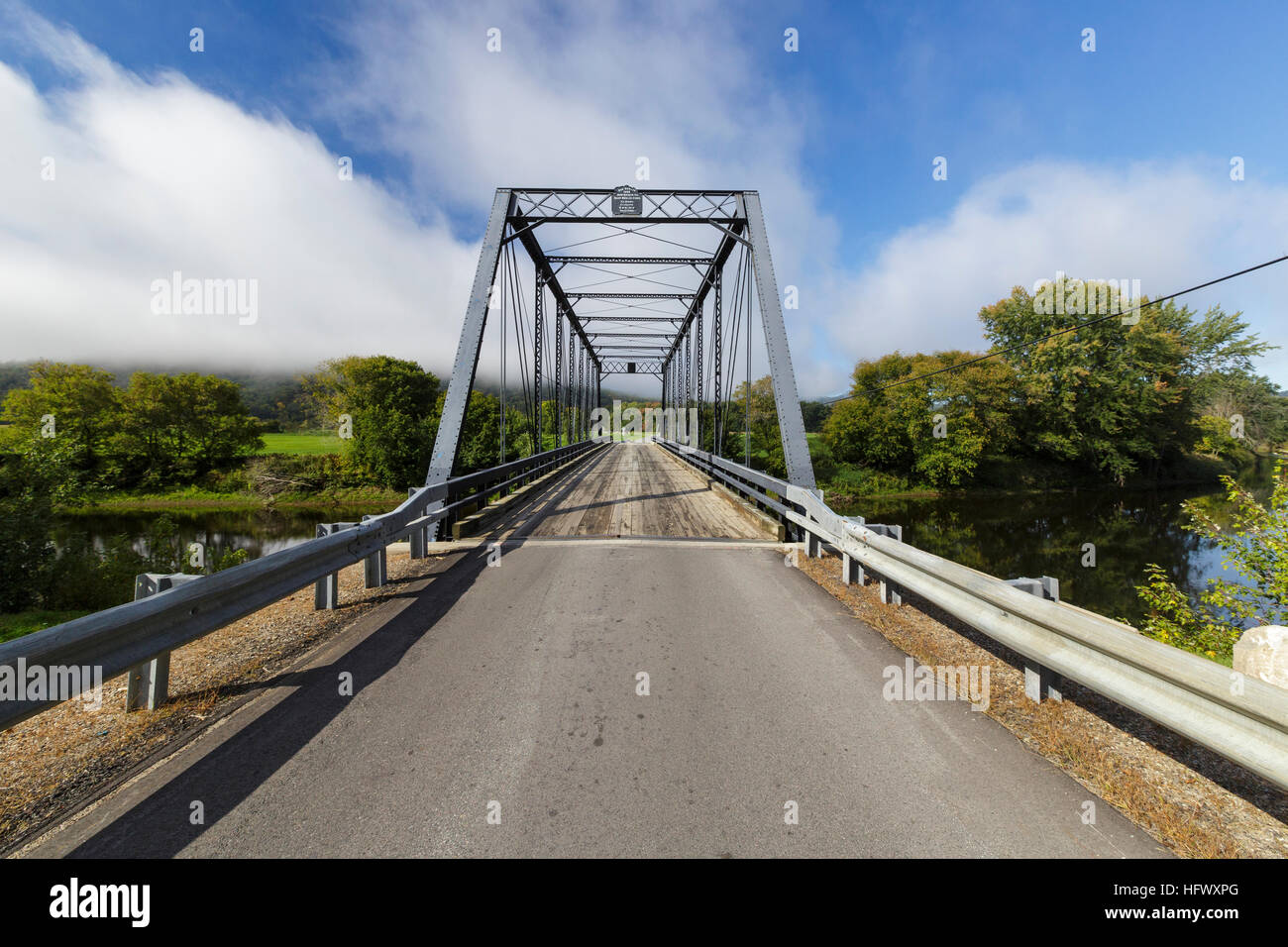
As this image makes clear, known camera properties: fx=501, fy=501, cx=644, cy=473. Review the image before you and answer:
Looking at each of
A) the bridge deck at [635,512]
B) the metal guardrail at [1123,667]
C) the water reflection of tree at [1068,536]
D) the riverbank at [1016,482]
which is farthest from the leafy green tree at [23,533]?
the riverbank at [1016,482]

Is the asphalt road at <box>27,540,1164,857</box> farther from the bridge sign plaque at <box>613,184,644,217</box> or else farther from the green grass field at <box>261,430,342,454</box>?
the green grass field at <box>261,430,342,454</box>

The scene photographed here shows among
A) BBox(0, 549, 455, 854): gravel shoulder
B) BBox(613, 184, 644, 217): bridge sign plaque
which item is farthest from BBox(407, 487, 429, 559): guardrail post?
BBox(613, 184, 644, 217): bridge sign plaque

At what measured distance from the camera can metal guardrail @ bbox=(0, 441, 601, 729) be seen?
1.86 meters

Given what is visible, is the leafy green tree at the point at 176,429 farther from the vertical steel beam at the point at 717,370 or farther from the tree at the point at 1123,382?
the tree at the point at 1123,382

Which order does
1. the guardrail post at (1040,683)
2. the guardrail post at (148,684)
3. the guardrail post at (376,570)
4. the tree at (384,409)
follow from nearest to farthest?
the guardrail post at (148,684), the guardrail post at (1040,683), the guardrail post at (376,570), the tree at (384,409)

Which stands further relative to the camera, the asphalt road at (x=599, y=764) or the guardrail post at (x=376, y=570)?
the guardrail post at (x=376, y=570)

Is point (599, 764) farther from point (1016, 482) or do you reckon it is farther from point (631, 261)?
point (1016, 482)

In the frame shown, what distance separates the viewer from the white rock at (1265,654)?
1.97 metres

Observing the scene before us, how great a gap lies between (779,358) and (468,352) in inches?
216

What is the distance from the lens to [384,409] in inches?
1661

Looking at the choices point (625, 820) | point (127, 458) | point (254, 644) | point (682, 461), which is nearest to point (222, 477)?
point (127, 458)

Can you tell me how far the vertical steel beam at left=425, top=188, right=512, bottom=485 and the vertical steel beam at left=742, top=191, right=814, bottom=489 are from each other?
5.09m

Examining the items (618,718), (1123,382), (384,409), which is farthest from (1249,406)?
(384,409)

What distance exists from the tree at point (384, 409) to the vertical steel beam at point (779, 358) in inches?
1225
